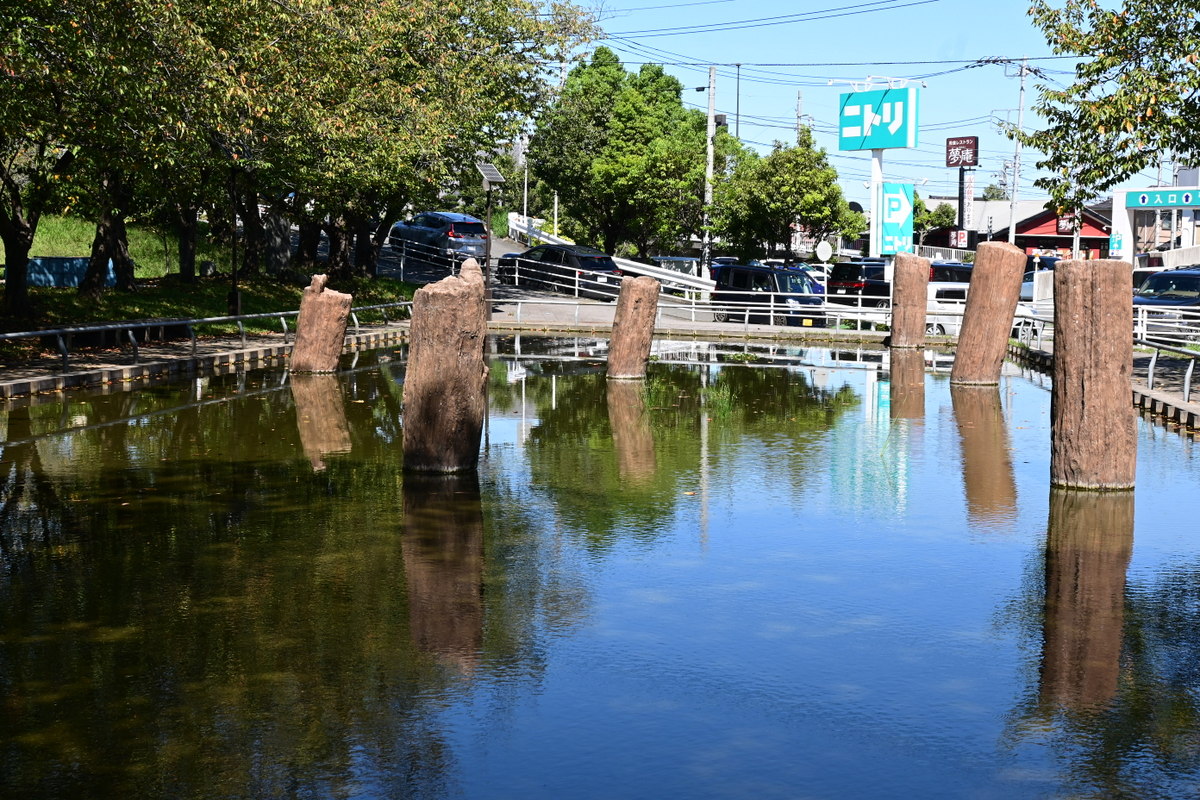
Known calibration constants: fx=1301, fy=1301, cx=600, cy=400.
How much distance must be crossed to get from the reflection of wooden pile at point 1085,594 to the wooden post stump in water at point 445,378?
5.47 meters

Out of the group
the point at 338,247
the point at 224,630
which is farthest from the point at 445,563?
the point at 338,247

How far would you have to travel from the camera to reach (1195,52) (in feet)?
65.8

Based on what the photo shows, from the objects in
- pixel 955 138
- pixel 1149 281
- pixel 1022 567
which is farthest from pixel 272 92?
pixel 955 138

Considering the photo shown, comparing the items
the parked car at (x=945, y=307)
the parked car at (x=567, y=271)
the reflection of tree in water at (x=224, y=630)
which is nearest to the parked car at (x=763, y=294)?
the parked car at (x=945, y=307)

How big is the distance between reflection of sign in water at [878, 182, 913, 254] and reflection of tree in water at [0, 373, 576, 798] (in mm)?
27351

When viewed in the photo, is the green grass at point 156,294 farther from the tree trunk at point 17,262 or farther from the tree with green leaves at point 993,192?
the tree with green leaves at point 993,192

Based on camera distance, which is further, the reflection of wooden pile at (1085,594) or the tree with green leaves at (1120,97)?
the tree with green leaves at (1120,97)

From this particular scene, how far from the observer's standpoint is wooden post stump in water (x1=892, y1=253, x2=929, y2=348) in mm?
27875

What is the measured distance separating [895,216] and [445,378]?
92.4ft

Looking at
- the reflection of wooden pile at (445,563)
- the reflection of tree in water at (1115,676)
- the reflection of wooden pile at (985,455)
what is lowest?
the reflection of tree in water at (1115,676)

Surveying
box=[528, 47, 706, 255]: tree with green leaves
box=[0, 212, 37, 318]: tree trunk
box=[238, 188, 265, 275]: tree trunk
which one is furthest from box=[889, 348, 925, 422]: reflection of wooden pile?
box=[528, 47, 706, 255]: tree with green leaves

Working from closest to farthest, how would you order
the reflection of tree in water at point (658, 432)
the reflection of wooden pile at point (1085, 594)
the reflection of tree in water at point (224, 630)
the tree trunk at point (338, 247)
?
the reflection of tree in water at point (224, 630)
the reflection of wooden pile at point (1085, 594)
the reflection of tree in water at point (658, 432)
the tree trunk at point (338, 247)

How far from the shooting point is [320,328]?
22219 millimetres

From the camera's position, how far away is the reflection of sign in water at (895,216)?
38.1m
